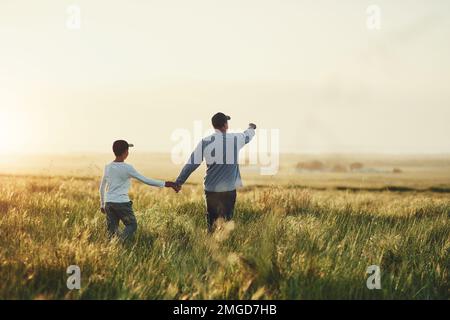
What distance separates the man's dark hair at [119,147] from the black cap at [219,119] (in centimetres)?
155

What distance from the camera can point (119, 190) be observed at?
26.2 feet

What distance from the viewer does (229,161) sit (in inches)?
→ 345

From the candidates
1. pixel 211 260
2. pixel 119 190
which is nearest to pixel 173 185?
pixel 119 190

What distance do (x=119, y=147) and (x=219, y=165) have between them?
168 centimetres

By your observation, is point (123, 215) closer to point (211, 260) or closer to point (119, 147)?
point (119, 147)

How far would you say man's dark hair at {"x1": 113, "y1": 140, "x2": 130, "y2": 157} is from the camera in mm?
7863

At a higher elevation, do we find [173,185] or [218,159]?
[218,159]

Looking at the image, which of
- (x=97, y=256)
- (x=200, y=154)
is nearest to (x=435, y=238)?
(x=200, y=154)

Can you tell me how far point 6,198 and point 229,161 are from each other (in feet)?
13.7

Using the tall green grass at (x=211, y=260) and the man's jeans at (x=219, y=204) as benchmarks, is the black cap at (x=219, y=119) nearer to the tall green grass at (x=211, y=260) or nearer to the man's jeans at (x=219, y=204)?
the man's jeans at (x=219, y=204)

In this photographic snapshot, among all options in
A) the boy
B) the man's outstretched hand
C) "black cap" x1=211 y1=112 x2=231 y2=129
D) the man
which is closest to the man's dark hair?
the boy
